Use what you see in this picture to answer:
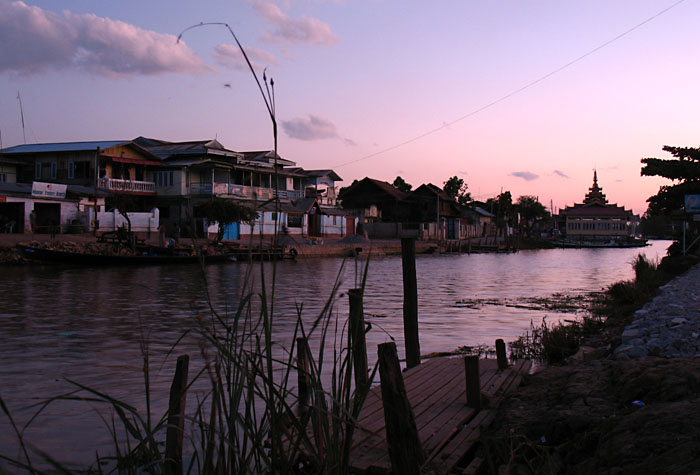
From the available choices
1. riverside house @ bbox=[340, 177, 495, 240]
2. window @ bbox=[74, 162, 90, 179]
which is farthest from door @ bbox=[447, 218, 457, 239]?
window @ bbox=[74, 162, 90, 179]

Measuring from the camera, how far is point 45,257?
31.1 m

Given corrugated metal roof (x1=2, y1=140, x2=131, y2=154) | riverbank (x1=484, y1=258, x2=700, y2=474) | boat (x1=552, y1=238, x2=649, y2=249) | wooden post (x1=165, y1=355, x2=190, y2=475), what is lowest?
riverbank (x1=484, y1=258, x2=700, y2=474)

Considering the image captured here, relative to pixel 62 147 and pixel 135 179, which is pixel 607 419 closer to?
pixel 135 179

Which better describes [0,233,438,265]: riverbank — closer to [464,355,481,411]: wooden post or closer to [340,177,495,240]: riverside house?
[340,177,495,240]: riverside house

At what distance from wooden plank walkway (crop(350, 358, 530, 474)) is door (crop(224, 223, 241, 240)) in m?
37.5

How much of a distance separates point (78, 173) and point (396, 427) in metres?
44.8

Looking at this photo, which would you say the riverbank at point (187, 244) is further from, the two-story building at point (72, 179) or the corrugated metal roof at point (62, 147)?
the corrugated metal roof at point (62, 147)

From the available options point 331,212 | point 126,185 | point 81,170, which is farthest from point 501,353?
point 331,212

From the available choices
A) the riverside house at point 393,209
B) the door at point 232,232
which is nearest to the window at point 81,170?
the door at point 232,232

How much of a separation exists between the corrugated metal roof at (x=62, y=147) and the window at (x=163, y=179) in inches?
145

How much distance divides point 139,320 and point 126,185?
42.0 meters

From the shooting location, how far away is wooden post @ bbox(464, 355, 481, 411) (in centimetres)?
593

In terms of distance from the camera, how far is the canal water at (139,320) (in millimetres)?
7254

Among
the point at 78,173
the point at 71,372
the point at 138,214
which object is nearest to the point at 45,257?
the point at 138,214
